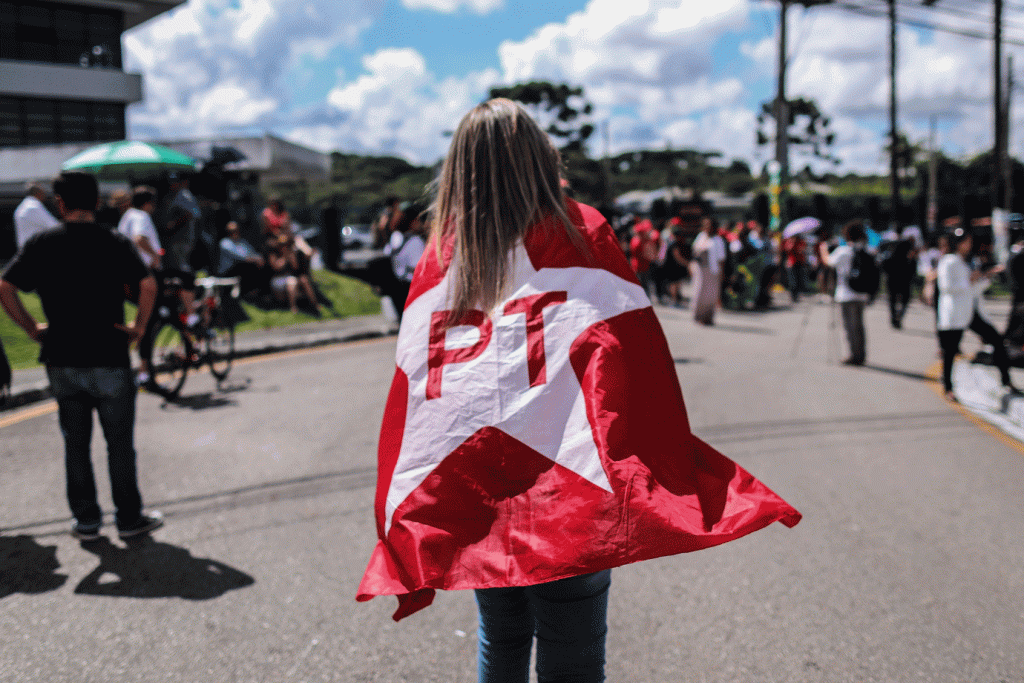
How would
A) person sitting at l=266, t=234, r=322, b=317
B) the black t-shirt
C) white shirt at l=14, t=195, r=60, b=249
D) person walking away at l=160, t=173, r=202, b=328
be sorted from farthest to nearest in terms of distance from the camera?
person sitting at l=266, t=234, r=322, b=317
person walking away at l=160, t=173, r=202, b=328
white shirt at l=14, t=195, r=60, b=249
the black t-shirt

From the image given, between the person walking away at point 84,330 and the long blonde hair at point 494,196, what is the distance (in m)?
3.07

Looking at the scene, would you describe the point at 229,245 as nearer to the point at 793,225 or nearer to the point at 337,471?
the point at 337,471

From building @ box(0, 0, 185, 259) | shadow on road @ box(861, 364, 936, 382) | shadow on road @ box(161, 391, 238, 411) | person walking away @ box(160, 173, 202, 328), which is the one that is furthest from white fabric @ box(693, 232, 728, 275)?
building @ box(0, 0, 185, 259)

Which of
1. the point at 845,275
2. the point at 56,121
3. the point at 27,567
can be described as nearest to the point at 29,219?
the point at 27,567

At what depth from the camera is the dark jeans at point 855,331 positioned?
33.6 ft

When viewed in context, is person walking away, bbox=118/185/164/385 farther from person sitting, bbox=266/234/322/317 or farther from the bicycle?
person sitting, bbox=266/234/322/317

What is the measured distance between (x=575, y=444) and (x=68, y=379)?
349 centimetres

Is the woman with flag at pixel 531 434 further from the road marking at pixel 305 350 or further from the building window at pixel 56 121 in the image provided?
the building window at pixel 56 121

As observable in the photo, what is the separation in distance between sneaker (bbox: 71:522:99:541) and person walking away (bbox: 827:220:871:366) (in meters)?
8.86

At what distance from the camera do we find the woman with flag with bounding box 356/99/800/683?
1843 millimetres

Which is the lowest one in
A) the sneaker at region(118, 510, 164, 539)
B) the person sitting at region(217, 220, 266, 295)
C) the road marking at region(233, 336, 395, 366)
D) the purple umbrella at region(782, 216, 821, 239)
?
the sneaker at region(118, 510, 164, 539)

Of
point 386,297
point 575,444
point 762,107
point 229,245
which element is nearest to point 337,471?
point 575,444

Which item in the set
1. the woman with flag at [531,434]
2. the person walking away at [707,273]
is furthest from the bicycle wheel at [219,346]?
the person walking away at [707,273]

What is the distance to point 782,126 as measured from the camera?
960 inches
